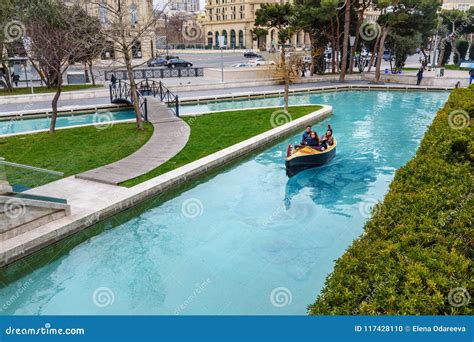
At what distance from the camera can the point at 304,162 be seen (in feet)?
53.5

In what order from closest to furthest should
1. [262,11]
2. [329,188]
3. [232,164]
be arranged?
[329,188] < [232,164] < [262,11]

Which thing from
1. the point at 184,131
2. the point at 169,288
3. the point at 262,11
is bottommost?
the point at 169,288

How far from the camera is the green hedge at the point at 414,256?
4.68m

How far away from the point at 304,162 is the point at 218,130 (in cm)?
676

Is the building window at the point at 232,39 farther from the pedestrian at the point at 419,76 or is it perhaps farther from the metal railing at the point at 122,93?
the metal railing at the point at 122,93

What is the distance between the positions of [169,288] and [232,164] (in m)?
8.75

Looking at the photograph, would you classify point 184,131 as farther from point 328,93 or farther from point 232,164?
point 328,93

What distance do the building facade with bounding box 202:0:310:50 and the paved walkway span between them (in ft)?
271

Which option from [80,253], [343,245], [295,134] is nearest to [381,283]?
[343,245]

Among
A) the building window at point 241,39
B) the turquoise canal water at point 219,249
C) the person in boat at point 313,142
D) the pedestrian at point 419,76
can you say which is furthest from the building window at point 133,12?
the building window at point 241,39

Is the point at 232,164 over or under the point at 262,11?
under

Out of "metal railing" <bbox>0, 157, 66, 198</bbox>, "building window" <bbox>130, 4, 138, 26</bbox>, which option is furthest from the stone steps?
"building window" <bbox>130, 4, 138, 26</bbox>

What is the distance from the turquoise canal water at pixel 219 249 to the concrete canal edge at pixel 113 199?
0.97 ft

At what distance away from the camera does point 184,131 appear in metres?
21.1
